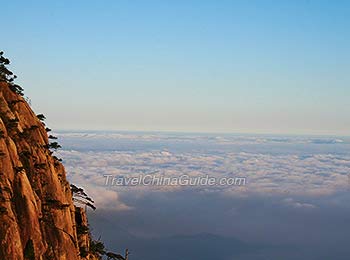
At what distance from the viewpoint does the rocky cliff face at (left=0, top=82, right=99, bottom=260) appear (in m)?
39.9

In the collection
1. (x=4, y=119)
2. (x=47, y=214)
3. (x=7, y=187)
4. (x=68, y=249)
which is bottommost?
(x=68, y=249)

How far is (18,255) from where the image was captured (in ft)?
128

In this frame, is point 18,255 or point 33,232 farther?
point 33,232

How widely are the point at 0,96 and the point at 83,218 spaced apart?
66.8 feet

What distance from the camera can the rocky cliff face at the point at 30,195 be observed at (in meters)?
39.9

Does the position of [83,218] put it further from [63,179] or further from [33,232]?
[33,232]

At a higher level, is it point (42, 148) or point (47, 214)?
point (42, 148)

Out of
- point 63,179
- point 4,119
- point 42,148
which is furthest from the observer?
point 63,179

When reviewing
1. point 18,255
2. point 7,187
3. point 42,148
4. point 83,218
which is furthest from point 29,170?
point 83,218

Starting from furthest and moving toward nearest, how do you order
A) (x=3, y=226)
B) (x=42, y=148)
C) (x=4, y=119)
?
(x=42, y=148) → (x=4, y=119) → (x=3, y=226)

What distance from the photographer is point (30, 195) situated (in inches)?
1695

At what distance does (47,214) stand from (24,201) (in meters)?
6.12

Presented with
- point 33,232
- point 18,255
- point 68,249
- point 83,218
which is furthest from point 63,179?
point 18,255

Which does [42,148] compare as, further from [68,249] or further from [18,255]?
[18,255]
